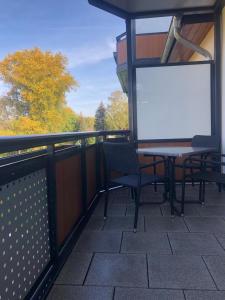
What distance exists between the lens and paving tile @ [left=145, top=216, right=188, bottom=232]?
8.70 feet

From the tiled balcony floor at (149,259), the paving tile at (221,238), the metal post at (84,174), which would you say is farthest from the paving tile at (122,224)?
the paving tile at (221,238)

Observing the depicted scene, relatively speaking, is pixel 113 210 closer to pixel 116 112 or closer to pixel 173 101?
pixel 173 101

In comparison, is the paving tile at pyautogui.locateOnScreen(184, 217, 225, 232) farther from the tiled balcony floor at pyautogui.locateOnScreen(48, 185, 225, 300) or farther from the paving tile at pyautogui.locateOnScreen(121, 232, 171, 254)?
the paving tile at pyautogui.locateOnScreen(121, 232, 171, 254)

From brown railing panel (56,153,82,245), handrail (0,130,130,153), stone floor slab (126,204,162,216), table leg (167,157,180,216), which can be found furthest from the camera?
stone floor slab (126,204,162,216)

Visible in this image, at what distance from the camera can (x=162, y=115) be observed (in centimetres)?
448

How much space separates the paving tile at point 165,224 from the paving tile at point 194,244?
14cm

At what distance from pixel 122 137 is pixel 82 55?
17041 mm

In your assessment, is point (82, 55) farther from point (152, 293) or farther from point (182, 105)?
point (152, 293)

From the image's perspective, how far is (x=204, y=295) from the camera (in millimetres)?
1604

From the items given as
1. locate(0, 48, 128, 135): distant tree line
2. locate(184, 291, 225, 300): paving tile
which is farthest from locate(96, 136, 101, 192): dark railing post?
locate(0, 48, 128, 135): distant tree line

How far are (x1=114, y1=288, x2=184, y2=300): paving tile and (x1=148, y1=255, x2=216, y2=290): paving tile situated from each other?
6 cm

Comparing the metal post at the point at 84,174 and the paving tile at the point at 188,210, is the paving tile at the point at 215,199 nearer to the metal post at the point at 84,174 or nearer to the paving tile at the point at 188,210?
the paving tile at the point at 188,210

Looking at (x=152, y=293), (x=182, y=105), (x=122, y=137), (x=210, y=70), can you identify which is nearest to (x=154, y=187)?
(x=122, y=137)

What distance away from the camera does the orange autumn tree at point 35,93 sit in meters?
17.2
